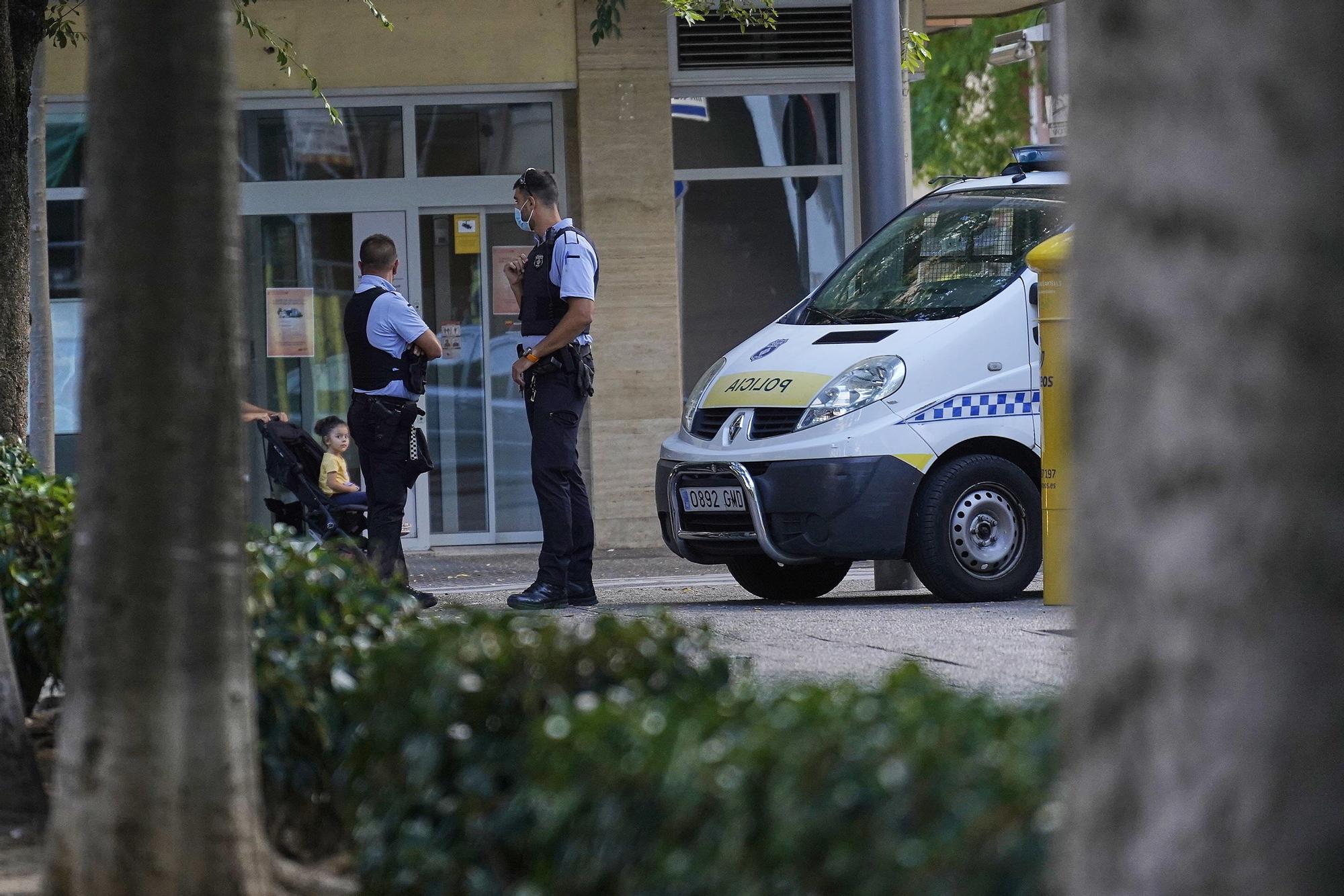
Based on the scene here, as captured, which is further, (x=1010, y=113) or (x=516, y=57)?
(x=1010, y=113)

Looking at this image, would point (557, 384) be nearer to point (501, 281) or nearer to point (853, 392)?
point (853, 392)

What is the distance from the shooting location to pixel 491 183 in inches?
527

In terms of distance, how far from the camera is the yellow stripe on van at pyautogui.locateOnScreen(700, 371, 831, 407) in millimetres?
8430

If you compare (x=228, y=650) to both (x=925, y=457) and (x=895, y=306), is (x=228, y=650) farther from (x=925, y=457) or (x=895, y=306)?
(x=895, y=306)

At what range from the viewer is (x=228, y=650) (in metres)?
3.35

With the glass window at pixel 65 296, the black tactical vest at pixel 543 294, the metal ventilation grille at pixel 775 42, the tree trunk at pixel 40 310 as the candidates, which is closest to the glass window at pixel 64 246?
the glass window at pixel 65 296

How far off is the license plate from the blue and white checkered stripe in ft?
2.76

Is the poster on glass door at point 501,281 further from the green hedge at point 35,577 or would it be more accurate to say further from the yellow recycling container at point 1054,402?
the green hedge at point 35,577

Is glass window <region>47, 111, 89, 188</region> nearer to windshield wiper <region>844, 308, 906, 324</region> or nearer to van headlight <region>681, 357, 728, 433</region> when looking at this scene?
van headlight <region>681, 357, 728, 433</region>

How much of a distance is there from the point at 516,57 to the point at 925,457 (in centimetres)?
599

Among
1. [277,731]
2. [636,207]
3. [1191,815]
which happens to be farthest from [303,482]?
[1191,815]

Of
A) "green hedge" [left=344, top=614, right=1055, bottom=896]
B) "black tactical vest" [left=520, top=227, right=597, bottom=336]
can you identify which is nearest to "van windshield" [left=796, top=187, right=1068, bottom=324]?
"black tactical vest" [left=520, top=227, right=597, bottom=336]

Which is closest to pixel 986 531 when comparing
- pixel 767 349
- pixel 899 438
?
pixel 899 438

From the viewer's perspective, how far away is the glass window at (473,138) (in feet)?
44.0
